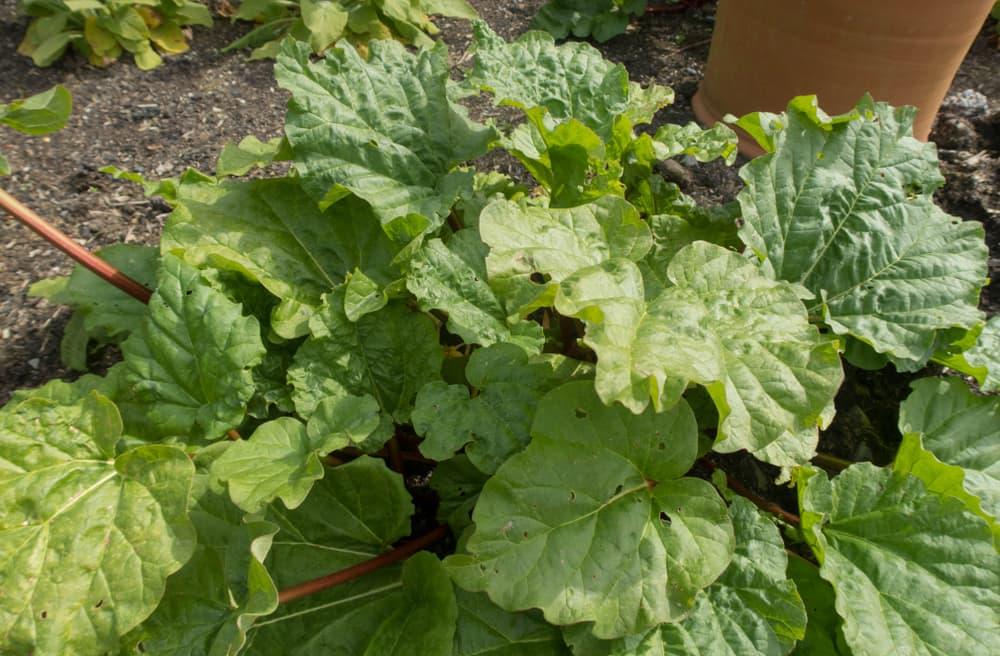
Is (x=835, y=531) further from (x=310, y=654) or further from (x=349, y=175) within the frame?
(x=349, y=175)

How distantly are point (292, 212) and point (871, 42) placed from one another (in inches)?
92.2

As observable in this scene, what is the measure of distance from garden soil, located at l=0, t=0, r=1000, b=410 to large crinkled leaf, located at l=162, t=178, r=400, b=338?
2.67ft

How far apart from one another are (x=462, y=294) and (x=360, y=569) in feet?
2.21

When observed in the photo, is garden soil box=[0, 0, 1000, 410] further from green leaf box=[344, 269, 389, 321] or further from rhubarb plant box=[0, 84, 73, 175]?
green leaf box=[344, 269, 389, 321]

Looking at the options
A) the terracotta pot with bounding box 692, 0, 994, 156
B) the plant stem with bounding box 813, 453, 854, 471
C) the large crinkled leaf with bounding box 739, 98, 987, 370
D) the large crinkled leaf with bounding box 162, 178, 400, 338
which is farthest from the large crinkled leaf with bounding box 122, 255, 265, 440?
the terracotta pot with bounding box 692, 0, 994, 156

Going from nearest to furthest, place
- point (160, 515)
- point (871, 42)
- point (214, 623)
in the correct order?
1. point (160, 515)
2. point (214, 623)
3. point (871, 42)

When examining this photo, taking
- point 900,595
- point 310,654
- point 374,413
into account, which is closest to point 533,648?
point 310,654

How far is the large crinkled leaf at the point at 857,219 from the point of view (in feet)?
6.32

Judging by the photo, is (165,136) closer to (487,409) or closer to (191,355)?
(191,355)

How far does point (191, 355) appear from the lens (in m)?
1.72

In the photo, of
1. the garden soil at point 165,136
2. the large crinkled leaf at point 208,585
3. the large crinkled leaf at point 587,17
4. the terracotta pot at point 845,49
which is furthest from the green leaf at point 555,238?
the large crinkled leaf at point 587,17

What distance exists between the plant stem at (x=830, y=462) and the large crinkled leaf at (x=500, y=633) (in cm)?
90

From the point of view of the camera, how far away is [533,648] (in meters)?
1.57

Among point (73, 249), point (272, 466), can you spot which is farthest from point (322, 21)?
point (272, 466)
